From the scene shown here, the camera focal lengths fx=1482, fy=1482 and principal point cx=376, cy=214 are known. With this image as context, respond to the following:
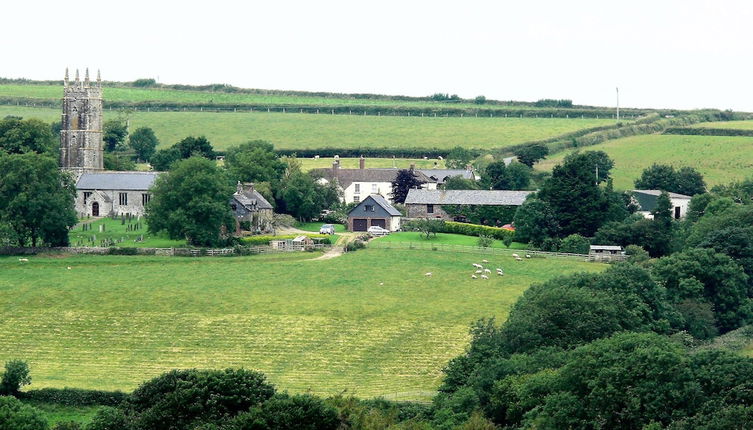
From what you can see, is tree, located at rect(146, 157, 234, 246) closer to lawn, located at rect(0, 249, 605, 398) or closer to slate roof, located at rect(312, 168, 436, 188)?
lawn, located at rect(0, 249, 605, 398)

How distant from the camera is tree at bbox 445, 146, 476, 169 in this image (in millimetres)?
133250

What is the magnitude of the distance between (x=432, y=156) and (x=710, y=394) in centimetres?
9111

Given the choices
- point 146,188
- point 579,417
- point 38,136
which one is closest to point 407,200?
point 146,188

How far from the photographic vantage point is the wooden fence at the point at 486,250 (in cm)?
9088

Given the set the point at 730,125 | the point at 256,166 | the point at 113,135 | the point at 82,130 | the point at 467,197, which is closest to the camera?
the point at 467,197

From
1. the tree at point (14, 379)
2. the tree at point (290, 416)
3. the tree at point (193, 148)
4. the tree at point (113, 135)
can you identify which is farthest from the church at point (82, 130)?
the tree at point (290, 416)

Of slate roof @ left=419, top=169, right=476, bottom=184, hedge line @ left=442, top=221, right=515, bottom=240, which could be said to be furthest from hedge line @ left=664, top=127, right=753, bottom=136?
hedge line @ left=442, top=221, right=515, bottom=240

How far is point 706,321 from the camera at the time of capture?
74.2 m

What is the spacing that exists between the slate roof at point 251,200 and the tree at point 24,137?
A: 16141mm

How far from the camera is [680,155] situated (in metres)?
134

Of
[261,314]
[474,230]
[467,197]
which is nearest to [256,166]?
[467,197]

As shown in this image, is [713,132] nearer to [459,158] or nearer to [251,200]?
[459,158]

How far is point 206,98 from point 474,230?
78928 mm

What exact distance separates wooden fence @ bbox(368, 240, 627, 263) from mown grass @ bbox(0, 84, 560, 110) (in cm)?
7716
